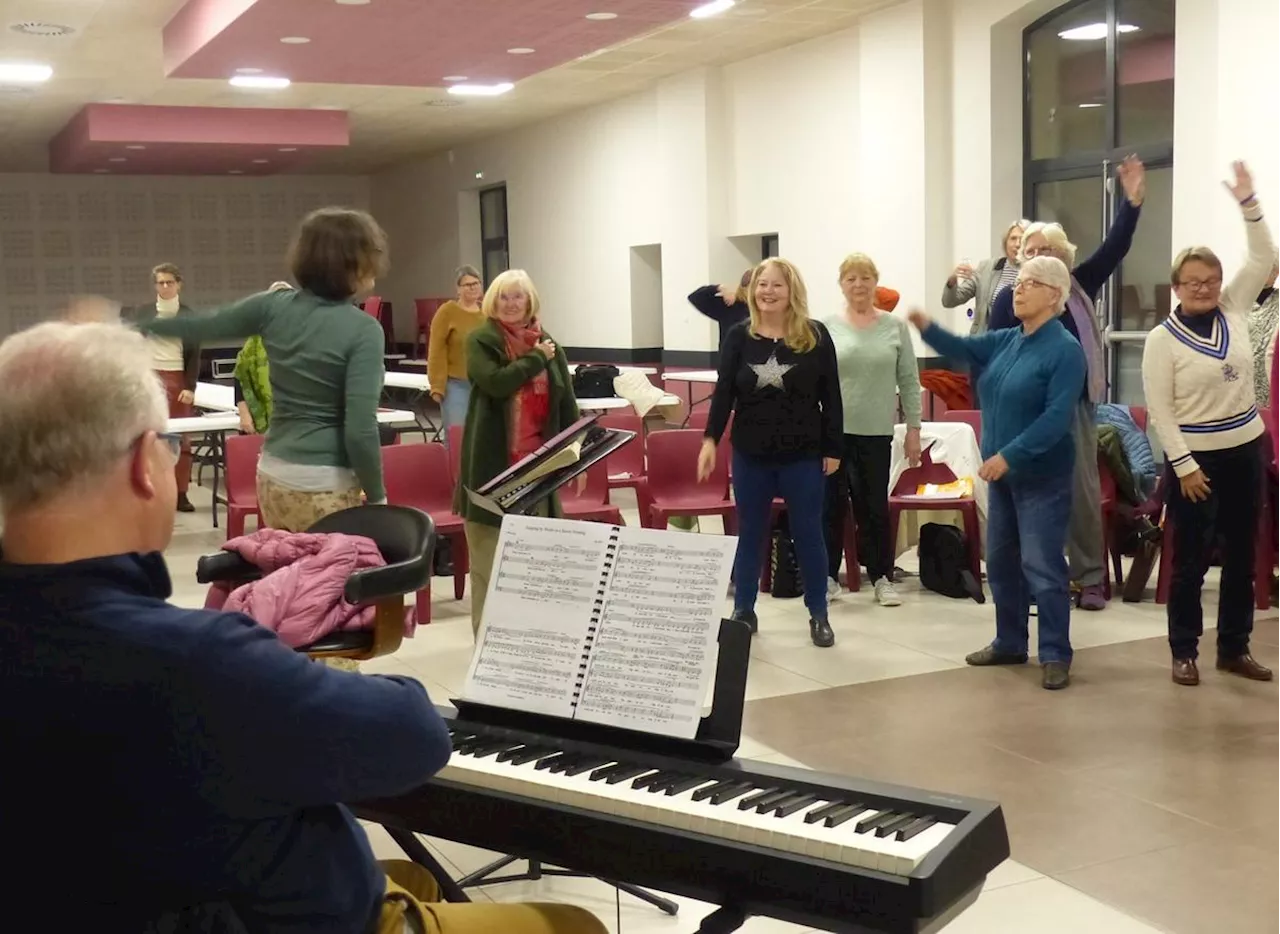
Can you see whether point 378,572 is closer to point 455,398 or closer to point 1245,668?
point 1245,668

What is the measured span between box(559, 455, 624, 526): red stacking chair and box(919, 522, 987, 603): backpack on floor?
4.79 ft

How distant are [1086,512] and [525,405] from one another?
2579 mm

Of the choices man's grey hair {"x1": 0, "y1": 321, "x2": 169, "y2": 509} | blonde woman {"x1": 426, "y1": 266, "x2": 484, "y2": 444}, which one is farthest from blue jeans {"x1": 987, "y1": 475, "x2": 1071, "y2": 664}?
blonde woman {"x1": 426, "y1": 266, "x2": 484, "y2": 444}

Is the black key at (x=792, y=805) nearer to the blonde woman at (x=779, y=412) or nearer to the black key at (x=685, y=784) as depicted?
the black key at (x=685, y=784)

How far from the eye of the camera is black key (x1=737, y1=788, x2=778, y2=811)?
6.17 ft

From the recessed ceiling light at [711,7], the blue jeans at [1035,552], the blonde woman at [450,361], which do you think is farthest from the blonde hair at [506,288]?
the recessed ceiling light at [711,7]

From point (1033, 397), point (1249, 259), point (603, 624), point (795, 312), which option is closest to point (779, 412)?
point (795, 312)

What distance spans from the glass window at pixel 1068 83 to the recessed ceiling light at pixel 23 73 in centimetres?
813

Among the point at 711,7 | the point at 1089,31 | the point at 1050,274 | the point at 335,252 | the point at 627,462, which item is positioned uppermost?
the point at 711,7

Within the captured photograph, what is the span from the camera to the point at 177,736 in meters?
1.33

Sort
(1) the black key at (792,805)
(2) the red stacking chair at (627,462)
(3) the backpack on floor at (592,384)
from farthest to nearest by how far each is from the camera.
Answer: (3) the backpack on floor at (592,384), (2) the red stacking chair at (627,462), (1) the black key at (792,805)

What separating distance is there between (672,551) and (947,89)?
9101 mm

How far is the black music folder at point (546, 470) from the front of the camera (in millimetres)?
3197

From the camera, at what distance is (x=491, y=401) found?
4.73m
